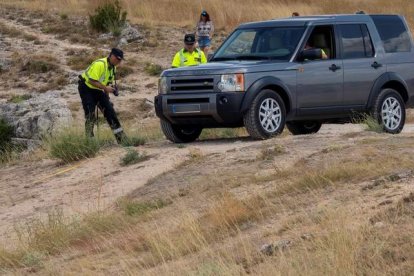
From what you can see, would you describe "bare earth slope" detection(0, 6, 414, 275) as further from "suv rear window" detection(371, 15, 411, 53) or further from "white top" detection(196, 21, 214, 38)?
"white top" detection(196, 21, 214, 38)

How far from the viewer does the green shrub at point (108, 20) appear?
39594 millimetres

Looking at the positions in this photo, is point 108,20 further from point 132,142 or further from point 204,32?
point 132,142

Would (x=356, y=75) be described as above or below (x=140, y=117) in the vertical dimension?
above

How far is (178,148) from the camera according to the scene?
1509 cm

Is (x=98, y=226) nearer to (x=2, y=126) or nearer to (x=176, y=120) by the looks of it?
(x=176, y=120)

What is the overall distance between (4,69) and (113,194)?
20.8m

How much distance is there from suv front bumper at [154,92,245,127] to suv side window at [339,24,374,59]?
197 centimetres

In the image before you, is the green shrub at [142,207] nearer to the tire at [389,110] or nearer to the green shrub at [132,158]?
the green shrub at [132,158]

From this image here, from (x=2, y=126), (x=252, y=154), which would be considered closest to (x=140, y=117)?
(x=2, y=126)

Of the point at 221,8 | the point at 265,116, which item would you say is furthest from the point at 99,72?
the point at 221,8

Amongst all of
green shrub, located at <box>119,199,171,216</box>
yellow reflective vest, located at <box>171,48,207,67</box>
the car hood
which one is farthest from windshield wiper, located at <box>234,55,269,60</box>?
green shrub, located at <box>119,199,171,216</box>

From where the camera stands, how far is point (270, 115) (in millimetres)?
15055

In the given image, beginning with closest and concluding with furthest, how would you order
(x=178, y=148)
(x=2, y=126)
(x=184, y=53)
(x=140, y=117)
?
(x=178, y=148) < (x=184, y=53) < (x=2, y=126) < (x=140, y=117)

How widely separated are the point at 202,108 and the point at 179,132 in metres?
1.16
